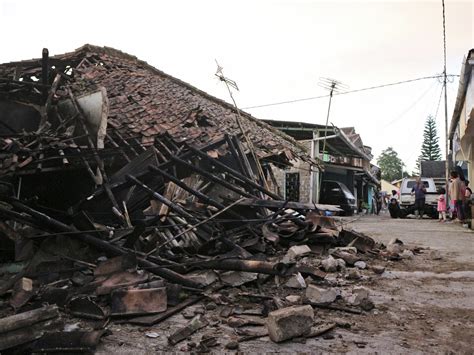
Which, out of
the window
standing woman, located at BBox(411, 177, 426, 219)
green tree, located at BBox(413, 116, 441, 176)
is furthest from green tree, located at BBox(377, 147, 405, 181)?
standing woman, located at BBox(411, 177, 426, 219)

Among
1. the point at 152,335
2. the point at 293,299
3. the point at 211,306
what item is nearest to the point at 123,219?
the point at 211,306

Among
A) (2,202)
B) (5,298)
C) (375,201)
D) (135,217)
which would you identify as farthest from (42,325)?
(375,201)

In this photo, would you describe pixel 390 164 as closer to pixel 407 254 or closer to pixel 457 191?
pixel 457 191

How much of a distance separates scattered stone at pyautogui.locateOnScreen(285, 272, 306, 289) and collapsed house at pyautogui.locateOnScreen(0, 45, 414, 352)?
0.8 inches

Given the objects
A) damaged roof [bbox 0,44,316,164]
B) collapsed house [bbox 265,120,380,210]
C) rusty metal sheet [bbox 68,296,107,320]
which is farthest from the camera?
collapsed house [bbox 265,120,380,210]

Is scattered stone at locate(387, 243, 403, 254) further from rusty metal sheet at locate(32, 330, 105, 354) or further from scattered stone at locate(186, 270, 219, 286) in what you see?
rusty metal sheet at locate(32, 330, 105, 354)

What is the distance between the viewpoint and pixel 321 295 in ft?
11.5

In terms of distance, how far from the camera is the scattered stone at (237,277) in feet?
13.0

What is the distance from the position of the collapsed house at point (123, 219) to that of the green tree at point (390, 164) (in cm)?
8910

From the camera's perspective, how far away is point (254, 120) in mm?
12820

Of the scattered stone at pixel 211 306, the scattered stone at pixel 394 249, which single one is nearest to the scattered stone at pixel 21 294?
the scattered stone at pixel 211 306

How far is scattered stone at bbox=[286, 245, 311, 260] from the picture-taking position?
17.0 ft

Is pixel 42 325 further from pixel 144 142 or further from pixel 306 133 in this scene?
pixel 306 133

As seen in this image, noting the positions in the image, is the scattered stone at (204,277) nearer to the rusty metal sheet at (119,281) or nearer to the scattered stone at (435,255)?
the rusty metal sheet at (119,281)
